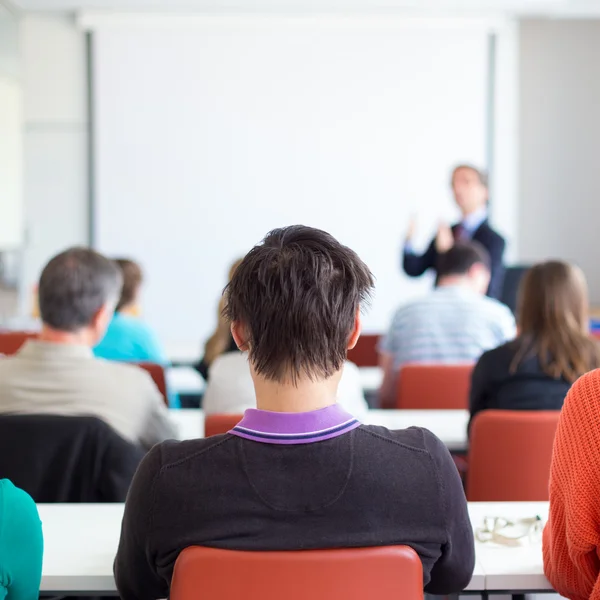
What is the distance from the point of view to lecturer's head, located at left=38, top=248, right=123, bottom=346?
7.54 feet

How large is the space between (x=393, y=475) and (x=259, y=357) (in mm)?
255

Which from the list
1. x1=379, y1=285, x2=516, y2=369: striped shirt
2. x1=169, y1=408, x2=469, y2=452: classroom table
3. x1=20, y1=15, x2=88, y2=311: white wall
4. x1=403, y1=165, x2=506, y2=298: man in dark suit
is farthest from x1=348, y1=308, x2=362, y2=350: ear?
x1=20, y1=15, x2=88, y2=311: white wall

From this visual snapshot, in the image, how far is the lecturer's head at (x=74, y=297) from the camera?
2.30m

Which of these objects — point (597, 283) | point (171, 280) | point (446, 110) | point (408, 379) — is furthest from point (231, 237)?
point (408, 379)

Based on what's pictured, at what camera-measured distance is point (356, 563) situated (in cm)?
118

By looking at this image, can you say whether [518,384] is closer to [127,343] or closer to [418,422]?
[418,422]

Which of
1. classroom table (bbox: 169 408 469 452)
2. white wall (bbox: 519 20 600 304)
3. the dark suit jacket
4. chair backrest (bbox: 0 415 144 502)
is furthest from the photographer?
white wall (bbox: 519 20 600 304)

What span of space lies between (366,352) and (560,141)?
2.79 m

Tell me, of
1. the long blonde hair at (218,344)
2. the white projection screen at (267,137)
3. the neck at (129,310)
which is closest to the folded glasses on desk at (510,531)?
the long blonde hair at (218,344)

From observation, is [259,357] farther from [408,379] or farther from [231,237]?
[231,237]

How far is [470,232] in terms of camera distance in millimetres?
4961

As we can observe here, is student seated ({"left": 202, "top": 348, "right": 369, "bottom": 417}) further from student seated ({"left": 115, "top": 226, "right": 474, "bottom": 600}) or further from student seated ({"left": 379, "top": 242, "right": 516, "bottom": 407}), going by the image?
student seated ({"left": 115, "top": 226, "right": 474, "bottom": 600})

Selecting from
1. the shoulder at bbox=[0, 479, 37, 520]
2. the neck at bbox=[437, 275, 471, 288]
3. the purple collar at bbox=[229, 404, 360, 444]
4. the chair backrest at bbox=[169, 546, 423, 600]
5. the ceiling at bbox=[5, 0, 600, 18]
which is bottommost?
the chair backrest at bbox=[169, 546, 423, 600]

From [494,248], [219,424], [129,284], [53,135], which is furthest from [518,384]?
[53,135]
